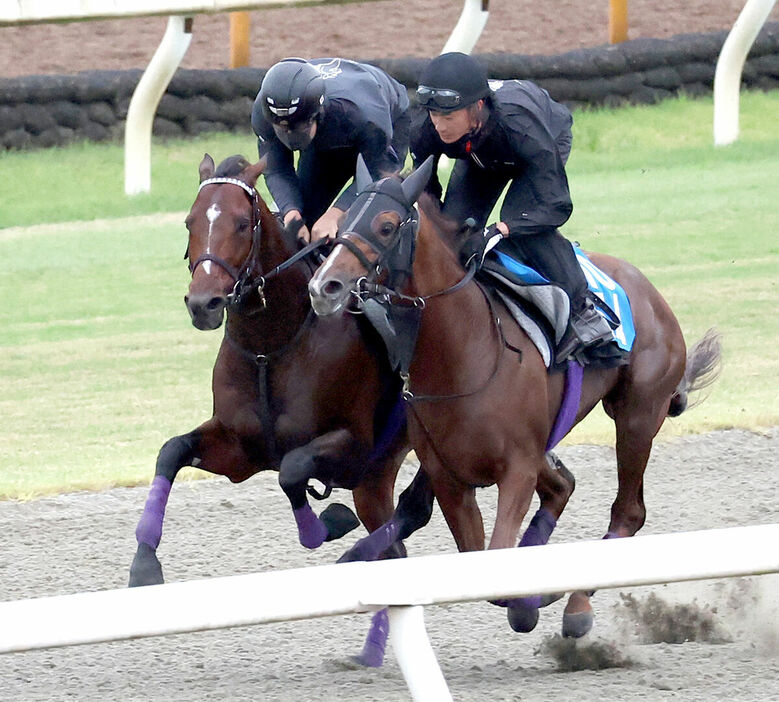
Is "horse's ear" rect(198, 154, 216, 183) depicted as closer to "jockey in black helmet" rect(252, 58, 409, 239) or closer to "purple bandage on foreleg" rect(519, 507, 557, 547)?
"jockey in black helmet" rect(252, 58, 409, 239)

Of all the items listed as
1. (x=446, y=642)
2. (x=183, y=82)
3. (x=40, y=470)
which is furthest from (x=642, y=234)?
(x=446, y=642)

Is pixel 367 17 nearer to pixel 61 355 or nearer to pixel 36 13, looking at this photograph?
pixel 36 13

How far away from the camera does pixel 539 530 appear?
516cm

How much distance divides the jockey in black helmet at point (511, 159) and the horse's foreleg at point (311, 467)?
2.49 ft

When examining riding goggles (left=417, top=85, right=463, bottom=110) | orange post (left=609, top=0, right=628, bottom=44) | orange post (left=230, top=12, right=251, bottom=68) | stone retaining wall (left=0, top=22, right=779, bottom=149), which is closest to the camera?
riding goggles (left=417, top=85, right=463, bottom=110)

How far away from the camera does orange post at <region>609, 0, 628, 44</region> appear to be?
14798 millimetres

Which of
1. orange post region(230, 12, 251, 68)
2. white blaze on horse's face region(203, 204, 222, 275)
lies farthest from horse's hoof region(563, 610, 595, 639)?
orange post region(230, 12, 251, 68)

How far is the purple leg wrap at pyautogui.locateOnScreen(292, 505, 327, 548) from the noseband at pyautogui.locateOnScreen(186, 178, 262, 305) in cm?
76

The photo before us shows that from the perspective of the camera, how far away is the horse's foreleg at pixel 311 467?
4801 mm

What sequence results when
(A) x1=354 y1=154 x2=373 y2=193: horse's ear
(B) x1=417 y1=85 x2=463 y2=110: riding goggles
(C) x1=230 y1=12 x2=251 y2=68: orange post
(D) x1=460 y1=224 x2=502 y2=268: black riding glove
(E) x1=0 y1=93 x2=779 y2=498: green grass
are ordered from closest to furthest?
(A) x1=354 y1=154 x2=373 y2=193: horse's ear → (B) x1=417 y1=85 x2=463 y2=110: riding goggles → (D) x1=460 y1=224 x2=502 y2=268: black riding glove → (E) x1=0 y1=93 x2=779 y2=498: green grass → (C) x1=230 y1=12 x2=251 y2=68: orange post

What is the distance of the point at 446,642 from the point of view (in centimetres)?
516

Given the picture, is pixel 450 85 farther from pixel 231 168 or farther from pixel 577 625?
pixel 577 625

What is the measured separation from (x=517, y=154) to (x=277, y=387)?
3.49 feet

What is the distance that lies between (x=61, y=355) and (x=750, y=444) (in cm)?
449
